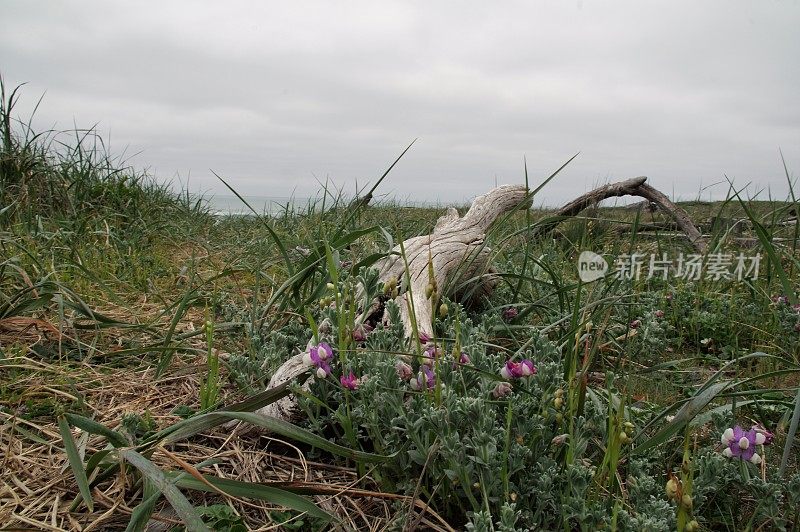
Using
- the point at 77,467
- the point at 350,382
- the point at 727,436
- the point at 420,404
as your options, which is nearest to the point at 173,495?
the point at 77,467

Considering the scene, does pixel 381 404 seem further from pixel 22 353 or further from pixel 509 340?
pixel 22 353

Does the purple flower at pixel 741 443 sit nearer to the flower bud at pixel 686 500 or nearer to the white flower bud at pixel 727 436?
the white flower bud at pixel 727 436

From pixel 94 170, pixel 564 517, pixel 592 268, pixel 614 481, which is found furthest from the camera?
pixel 94 170

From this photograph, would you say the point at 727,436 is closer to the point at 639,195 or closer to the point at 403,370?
the point at 403,370

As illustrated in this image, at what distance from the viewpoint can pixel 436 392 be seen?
1602 millimetres

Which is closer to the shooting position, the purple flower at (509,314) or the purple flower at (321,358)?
the purple flower at (321,358)

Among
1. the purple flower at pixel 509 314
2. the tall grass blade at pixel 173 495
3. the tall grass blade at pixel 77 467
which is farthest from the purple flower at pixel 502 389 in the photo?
the purple flower at pixel 509 314

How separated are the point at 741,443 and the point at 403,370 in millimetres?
868

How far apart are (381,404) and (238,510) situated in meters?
0.47

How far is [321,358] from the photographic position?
1.83 metres

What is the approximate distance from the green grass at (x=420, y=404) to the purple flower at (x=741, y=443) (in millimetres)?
48

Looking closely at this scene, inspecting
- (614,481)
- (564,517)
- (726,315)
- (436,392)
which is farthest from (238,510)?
(726,315)

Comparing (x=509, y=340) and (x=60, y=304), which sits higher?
(x=60, y=304)

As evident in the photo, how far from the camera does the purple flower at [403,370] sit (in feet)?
5.73
